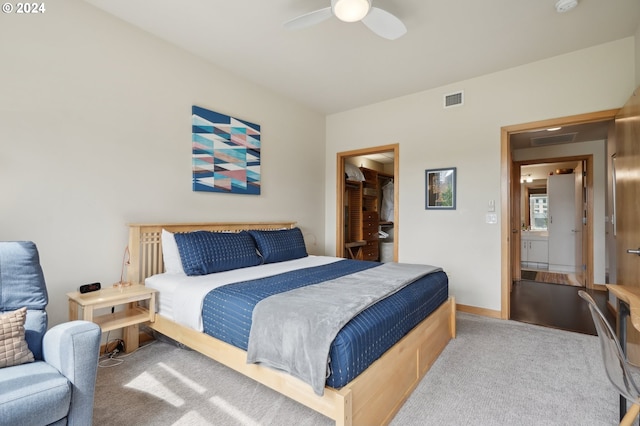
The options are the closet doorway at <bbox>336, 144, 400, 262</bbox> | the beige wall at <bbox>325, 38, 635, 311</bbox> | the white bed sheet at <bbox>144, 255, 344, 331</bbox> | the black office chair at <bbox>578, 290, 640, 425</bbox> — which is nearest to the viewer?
the black office chair at <bbox>578, 290, 640, 425</bbox>

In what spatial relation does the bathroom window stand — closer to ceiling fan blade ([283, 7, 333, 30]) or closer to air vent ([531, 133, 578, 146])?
air vent ([531, 133, 578, 146])

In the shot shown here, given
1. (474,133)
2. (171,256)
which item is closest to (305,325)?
(171,256)

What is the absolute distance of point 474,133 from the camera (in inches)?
146

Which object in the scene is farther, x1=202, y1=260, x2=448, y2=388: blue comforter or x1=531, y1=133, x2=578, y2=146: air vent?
x1=531, y1=133, x2=578, y2=146: air vent

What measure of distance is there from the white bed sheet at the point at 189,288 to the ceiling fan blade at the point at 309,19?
2007mm

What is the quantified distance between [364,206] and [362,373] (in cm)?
492

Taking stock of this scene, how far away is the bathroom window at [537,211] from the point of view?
8.48m

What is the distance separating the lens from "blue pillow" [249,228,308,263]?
327 cm

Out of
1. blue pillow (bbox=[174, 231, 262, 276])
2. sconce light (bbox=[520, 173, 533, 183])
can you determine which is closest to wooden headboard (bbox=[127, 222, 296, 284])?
blue pillow (bbox=[174, 231, 262, 276])

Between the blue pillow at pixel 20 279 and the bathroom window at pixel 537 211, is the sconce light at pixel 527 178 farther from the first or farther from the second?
the blue pillow at pixel 20 279

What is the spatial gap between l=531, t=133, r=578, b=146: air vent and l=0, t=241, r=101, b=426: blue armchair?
601cm

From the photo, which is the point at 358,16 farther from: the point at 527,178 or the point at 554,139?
the point at 527,178

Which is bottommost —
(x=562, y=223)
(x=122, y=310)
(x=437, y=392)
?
(x=437, y=392)

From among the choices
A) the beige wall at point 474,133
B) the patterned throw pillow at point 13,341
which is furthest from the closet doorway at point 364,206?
the patterned throw pillow at point 13,341
